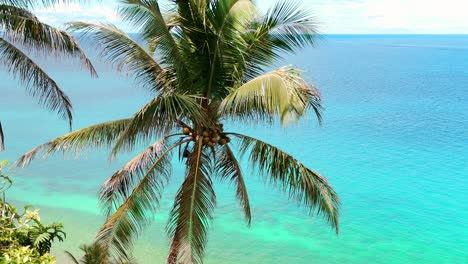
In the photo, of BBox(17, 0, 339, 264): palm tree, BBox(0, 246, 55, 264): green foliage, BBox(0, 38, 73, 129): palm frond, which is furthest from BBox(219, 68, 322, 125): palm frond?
BBox(0, 38, 73, 129): palm frond

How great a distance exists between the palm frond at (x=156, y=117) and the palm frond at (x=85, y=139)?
0.41 metres

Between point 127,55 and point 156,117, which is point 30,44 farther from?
point 156,117

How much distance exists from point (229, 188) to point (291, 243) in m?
4.56

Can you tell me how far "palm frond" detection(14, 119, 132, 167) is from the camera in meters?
Result: 7.13

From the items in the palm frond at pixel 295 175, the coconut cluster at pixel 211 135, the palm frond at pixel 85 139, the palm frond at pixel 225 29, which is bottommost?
the palm frond at pixel 85 139

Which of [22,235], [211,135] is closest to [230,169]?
[211,135]

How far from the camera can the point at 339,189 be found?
19.4 m

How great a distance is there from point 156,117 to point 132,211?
59.0 inches

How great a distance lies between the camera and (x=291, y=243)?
48.2 ft

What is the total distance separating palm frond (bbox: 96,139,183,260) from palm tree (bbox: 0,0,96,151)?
225 cm

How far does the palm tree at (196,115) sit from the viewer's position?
6.95m

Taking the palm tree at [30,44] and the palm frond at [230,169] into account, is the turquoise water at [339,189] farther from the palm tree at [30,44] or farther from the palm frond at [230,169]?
the palm tree at [30,44]

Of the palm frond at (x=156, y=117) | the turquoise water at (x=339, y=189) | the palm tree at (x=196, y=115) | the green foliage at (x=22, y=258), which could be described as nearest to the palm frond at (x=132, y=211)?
the palm tree at (x=196, y=115)

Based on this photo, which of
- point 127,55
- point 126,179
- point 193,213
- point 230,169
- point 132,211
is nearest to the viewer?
point 193,213
